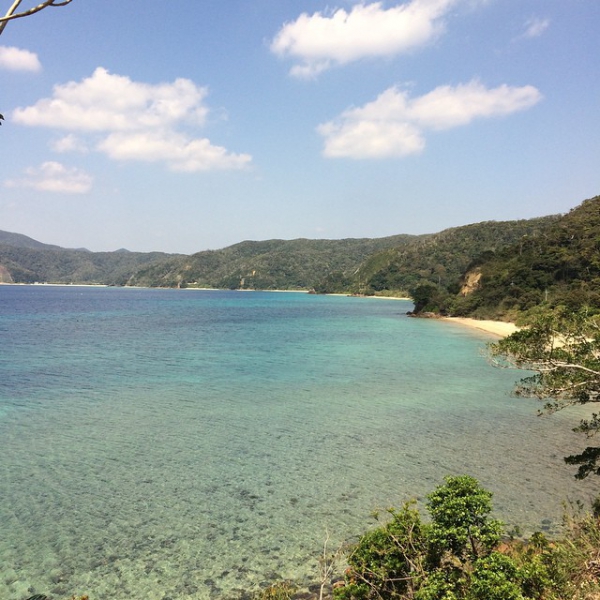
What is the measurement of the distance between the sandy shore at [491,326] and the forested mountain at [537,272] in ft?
9.24

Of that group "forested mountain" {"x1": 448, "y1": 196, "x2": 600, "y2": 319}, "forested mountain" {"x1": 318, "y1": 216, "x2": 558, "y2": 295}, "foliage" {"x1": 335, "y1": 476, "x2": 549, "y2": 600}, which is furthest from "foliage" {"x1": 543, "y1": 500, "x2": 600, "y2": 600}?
"forested mountain" {"x1": 318, "y1": 216, "x2": 558, "y2": 295}

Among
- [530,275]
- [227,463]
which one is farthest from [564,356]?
[530,275]

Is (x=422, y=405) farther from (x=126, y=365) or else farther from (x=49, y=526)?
(x=126, y=365)

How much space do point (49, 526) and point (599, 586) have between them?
12909mm

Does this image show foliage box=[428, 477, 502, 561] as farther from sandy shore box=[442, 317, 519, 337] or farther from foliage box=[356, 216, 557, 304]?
foliage box=[356, 216, 557, 304]

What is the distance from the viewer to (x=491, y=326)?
72562mm

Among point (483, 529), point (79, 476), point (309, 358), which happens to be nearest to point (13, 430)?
point (79, 476)

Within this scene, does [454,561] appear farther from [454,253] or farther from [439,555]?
[454,253]

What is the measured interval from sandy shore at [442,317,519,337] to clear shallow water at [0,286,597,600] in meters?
31.5

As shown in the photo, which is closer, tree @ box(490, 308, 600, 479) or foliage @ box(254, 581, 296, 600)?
foliage @ box(254, 581, 296, 600)

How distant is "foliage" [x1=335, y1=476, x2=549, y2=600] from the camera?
6.93 meters

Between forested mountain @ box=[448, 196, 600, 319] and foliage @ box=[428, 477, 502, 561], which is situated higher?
forested mountain @ box=[448, 196, 600, 319]

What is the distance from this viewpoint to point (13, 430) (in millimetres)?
19656

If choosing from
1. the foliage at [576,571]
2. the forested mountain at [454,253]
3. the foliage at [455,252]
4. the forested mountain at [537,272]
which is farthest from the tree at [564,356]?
the forested mountain at [454,253]
